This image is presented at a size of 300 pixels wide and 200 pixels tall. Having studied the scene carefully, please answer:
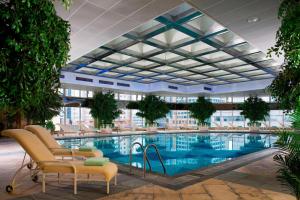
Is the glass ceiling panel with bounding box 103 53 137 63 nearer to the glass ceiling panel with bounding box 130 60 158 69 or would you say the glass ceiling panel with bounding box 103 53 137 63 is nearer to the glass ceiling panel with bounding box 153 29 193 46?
the glass ceiling panel with bounding box 130 60 158 69

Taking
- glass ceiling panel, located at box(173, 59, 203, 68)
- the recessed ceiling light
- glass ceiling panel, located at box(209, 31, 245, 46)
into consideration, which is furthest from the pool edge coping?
glass ceiling panel, located at box(173, 59, 203, 68)

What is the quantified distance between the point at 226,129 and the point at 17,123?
15957mm

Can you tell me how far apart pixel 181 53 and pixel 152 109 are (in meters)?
8.18

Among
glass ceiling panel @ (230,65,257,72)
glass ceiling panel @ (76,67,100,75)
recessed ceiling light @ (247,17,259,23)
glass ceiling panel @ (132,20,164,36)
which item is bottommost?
recessed ceiling light @ (247,17,259,23)

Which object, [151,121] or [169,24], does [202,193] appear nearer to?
[169,24]

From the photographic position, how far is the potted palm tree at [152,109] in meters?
18.2

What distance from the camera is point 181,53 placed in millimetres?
10750

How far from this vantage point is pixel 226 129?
19688 mm

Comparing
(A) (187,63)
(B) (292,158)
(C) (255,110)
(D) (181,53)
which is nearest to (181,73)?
(A) (187,63)

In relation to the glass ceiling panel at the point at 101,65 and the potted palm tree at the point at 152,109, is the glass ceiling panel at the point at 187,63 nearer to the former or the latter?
the glass ceiling panel at the point at 101,65

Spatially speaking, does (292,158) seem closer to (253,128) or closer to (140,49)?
(140,49)

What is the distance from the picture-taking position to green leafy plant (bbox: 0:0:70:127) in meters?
1.77

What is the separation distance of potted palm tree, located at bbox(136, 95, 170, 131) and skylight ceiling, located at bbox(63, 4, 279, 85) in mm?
2170

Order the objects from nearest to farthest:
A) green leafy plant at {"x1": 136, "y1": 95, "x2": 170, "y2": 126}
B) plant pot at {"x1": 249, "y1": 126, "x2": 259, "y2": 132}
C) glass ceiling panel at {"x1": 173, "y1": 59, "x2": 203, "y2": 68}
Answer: glass ceiling panel at {"x1": 173, "y1": 59, "x2": 203, "y2": 68} < green leafy plant at {"x1": 136, "y1": 95, "x2": 170, "y2": 126} < plant pot at {"x1": 249, "y1": 126, "x2": 259, "y2": 132}
